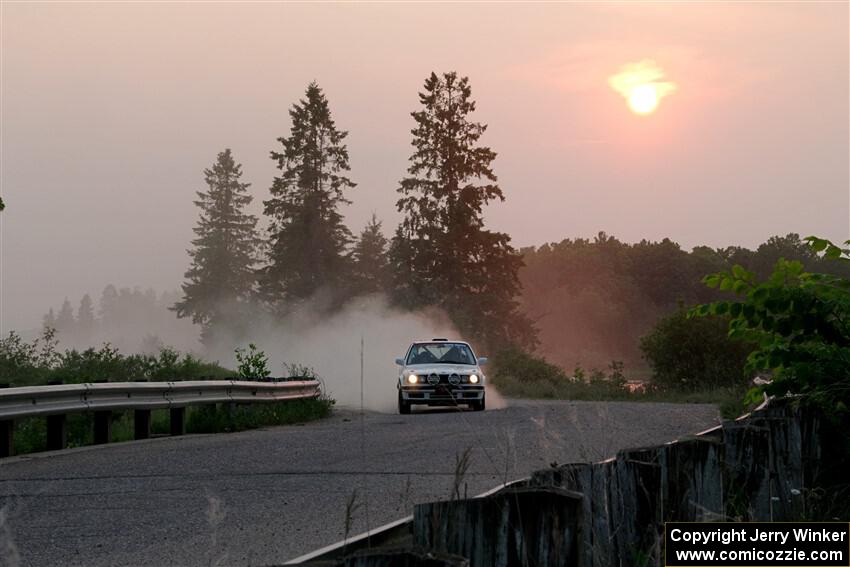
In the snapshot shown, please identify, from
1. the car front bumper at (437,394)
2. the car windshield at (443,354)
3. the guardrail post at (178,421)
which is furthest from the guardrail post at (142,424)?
the car windshield at (443,354)

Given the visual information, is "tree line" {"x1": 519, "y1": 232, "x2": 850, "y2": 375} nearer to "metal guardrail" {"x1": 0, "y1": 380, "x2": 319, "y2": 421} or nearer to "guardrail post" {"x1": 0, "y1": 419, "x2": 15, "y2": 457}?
"metal guardrail" {"x1": 0, "y1": 380, "x2": 319, "y2": 421}

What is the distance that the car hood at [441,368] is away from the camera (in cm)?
2580

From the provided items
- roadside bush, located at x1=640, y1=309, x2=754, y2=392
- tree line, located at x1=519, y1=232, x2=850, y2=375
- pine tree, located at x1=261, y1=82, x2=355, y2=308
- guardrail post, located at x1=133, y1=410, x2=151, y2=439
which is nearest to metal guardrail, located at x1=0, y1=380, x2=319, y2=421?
guardrail post, located at x1=133, y1=410, x2=151, y2=439

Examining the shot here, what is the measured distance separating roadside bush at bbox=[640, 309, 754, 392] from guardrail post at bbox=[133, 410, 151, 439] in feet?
70.6

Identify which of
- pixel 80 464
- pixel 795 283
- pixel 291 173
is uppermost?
pixel 291 173

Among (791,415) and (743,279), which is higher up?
(743,279)

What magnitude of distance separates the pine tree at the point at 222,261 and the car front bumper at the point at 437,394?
76791 mm

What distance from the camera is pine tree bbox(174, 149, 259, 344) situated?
351ft

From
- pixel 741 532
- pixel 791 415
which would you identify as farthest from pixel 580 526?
pixel 791 415

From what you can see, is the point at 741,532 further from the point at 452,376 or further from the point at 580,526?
the point at 452,376

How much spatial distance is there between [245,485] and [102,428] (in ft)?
21.4

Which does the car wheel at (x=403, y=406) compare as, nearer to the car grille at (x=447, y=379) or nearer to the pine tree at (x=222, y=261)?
the car grille at (x=447, y=379)

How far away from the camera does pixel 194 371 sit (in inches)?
1131

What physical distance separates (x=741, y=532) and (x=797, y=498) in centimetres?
231
